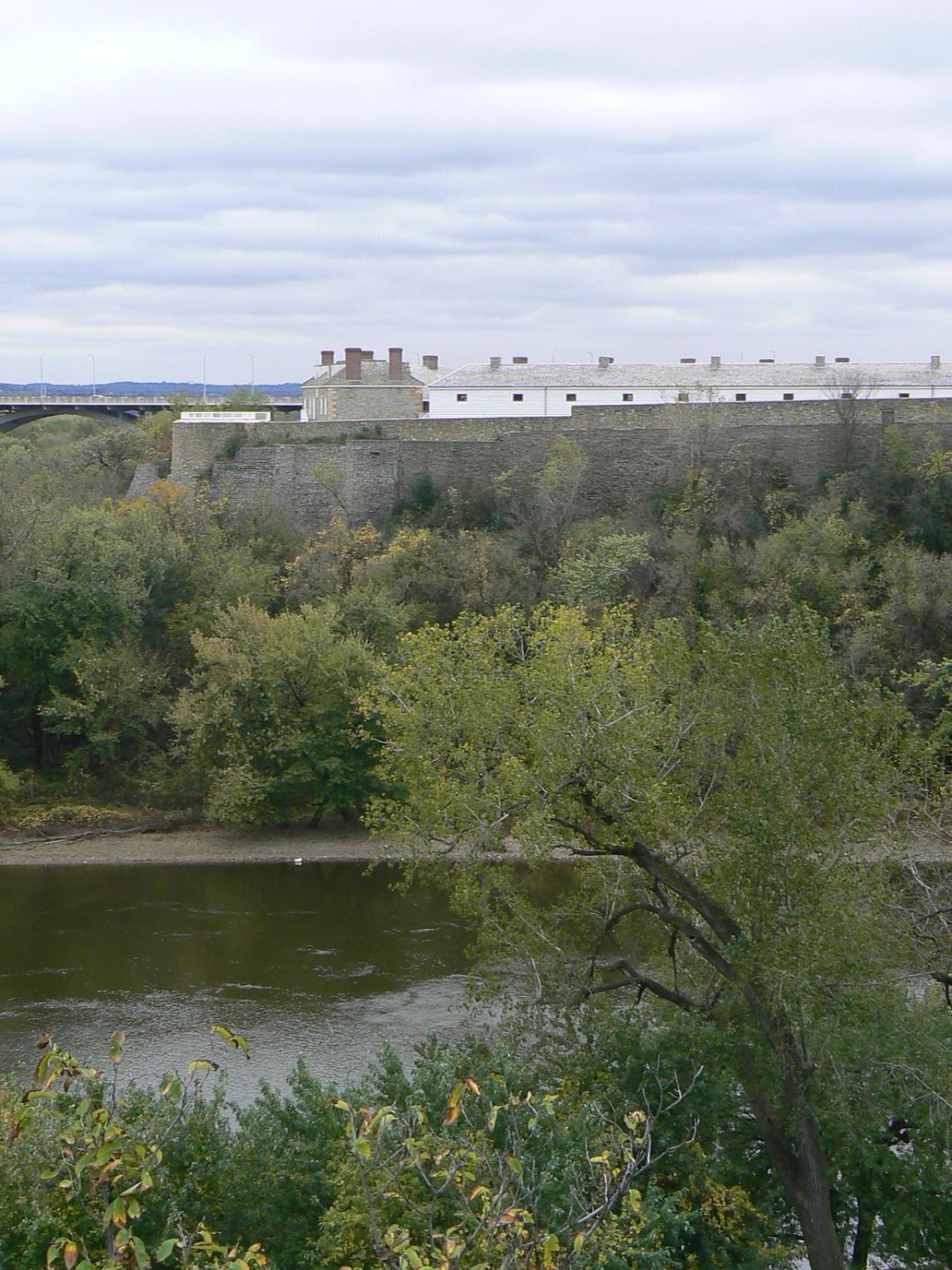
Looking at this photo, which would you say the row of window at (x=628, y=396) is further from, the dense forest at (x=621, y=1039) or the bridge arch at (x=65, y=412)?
the dense forest at (x=621, y=1039)

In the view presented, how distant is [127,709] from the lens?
87.0ft

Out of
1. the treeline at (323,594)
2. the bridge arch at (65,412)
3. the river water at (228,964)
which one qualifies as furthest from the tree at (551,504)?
the bridge arch at (65,412)

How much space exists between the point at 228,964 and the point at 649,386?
71.7 feet

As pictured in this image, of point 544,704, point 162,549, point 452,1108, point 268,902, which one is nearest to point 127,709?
point 162,549

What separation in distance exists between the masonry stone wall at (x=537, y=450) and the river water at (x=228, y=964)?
11.6 meters

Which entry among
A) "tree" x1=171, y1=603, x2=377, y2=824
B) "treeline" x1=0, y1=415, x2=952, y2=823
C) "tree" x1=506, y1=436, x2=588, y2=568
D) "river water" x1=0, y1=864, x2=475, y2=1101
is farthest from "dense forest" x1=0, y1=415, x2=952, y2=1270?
"tree" x1=506, y1=436, x2=588, y2=568

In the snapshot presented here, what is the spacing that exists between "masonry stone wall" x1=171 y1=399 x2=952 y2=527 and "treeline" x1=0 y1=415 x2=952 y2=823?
60 centimetres

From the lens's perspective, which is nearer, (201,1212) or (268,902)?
(201,1212)

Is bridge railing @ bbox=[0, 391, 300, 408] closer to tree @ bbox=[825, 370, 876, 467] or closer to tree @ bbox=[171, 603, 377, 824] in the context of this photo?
tree @ bbox=[825, 370, 876, 467]

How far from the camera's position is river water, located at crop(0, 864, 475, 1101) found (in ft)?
48.4

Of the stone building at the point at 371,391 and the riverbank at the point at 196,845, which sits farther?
the stone building at the point at 371,391

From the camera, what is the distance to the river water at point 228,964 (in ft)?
48.4

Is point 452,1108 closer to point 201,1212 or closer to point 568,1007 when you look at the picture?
point 201,1212

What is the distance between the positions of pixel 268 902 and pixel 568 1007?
11750 mm
